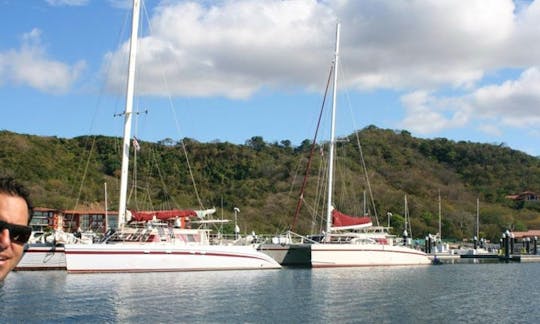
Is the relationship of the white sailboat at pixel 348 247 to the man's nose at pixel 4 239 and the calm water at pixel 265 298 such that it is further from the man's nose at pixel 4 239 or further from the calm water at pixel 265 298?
the man's nose at pixel 4 239

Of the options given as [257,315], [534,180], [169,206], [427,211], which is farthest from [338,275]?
[534,180]

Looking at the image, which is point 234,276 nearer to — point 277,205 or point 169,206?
point 169,206

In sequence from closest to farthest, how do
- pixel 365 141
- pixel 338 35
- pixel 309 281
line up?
pixel 309 281 < pixel 338 35 < pixel 365 141

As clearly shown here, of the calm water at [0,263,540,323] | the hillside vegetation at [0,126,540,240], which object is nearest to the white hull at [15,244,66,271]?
the calm water at [0,263,540,323]

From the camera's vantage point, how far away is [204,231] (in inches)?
1512

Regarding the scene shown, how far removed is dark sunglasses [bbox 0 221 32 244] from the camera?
231cm

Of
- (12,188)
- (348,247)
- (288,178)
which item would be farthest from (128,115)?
(288,178)

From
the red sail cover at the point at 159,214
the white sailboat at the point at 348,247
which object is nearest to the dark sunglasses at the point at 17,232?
the red sail cover at the point at 159,214

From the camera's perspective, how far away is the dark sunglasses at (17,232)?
231 centimetres

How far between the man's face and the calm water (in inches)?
723

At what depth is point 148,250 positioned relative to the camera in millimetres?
35719

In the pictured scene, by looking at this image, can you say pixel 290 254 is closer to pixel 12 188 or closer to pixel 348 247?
pixel 348 247

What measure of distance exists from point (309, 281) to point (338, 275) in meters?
3.73

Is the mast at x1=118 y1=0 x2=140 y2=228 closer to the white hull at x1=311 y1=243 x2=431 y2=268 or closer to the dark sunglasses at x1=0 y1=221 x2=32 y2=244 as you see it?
the white hull at x1=311 y1=243 x2=431 y2=268
